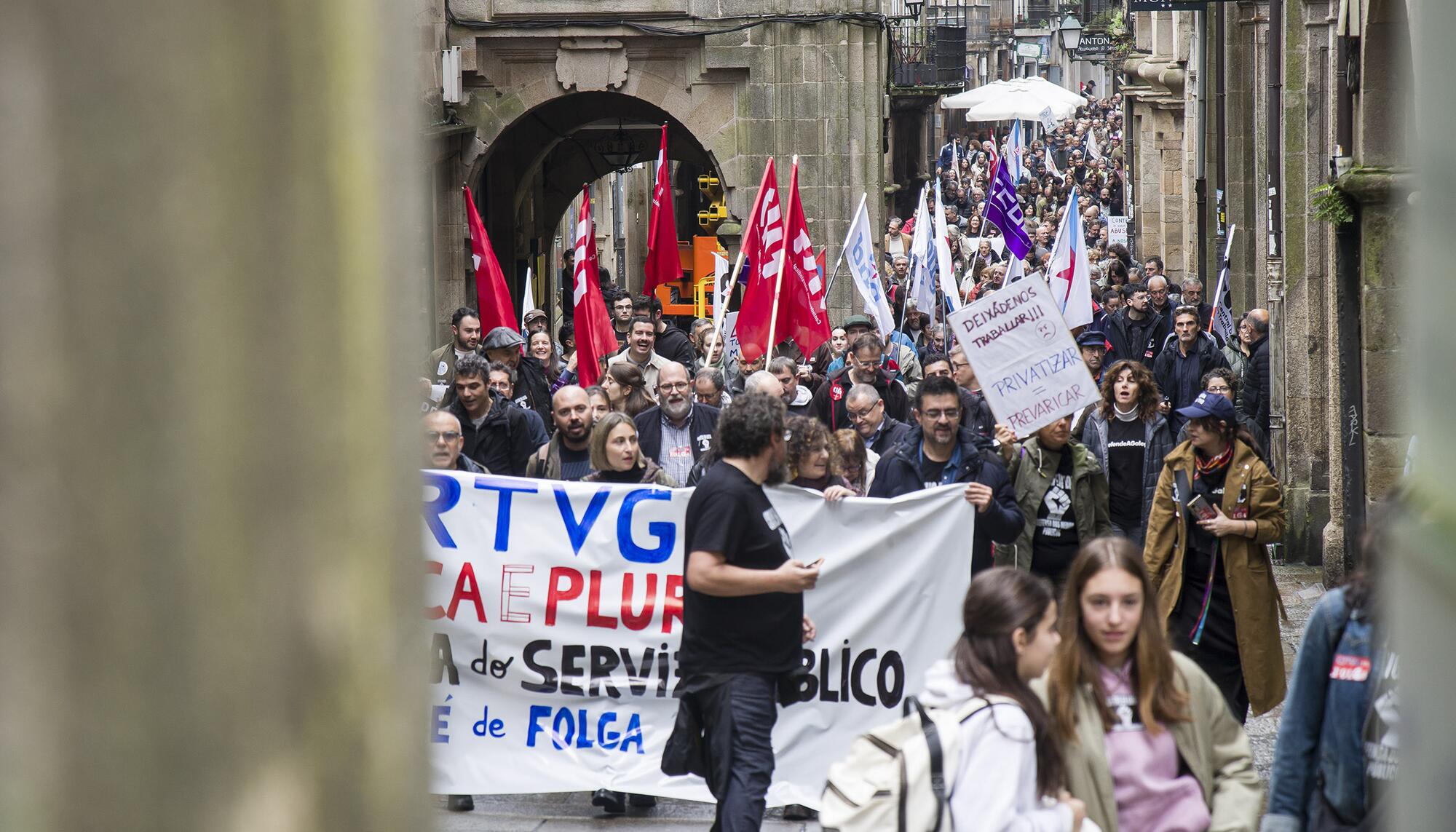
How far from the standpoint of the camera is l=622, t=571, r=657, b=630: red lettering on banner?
743cm

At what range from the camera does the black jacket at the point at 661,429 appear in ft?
31.2

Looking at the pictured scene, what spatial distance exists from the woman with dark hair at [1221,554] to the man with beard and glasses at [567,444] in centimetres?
277

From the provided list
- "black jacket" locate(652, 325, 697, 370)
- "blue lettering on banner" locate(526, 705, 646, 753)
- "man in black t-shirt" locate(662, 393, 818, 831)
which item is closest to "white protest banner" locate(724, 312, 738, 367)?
"black jacket" locate(652, 325, 697, 370)

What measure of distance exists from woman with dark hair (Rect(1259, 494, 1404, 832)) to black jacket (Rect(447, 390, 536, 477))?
5978mm

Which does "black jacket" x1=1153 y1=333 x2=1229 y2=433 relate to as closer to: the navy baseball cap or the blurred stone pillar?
the navy baseball cap

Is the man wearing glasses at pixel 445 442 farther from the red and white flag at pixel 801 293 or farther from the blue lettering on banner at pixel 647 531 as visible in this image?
the red and white flag at pixel 801 293

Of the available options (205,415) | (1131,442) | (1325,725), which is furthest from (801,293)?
(205,415)

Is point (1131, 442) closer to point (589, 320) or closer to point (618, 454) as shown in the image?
point (618, 454)

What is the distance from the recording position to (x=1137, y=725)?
381 cm

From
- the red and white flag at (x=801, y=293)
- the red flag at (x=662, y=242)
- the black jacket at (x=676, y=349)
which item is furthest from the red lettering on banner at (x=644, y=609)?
the red flag at (x=662, y=242)

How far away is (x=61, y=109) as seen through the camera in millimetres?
430

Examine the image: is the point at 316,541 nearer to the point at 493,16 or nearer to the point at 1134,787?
the point at 1134,787

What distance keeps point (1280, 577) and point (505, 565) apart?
24.1 ft

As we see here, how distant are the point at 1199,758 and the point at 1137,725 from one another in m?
0.15
